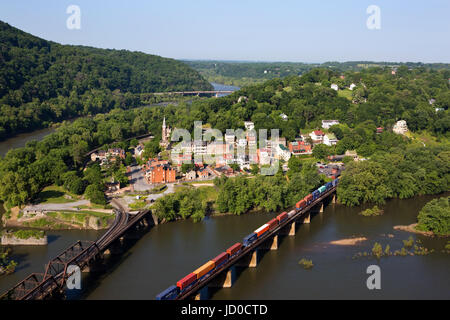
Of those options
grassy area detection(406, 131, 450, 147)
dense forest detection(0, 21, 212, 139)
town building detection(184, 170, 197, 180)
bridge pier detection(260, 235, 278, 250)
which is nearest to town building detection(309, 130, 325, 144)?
grassy area detection(406, 131, 450, 147)

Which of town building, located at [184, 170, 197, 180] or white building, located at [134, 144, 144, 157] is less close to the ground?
white building, located at [134, 144, 144, 157]

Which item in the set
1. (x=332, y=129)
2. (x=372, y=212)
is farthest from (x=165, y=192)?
(x=332, y=129)

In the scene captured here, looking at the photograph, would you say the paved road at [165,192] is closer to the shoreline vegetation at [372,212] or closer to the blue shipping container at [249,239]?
the blue shipping container at [249,239]

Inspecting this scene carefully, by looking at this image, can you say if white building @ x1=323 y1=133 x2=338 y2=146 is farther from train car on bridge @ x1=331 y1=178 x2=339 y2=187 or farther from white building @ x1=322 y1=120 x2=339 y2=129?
train car on bridge @ x1=331 y1=178 x2=339 y2=187

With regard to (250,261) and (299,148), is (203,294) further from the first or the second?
(299,148)

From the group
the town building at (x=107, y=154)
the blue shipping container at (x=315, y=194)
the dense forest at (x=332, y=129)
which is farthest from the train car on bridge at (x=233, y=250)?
the town building at (x=107, y=154)

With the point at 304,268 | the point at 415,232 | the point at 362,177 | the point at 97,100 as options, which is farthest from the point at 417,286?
the point at 97,100

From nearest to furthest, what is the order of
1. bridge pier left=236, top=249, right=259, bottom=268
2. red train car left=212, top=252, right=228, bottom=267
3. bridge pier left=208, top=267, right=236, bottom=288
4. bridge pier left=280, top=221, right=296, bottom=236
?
red train car left=212, top=252, right=228, bottom=267
bridge pier left=208, top=267, right=236, bottom=288
bridge pier left=236, top=249, right=259, bottom=268
bridge pier left=280, top=221, right=296, bottom=236

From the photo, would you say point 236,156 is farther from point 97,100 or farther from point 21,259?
point 97,100
